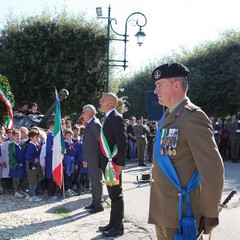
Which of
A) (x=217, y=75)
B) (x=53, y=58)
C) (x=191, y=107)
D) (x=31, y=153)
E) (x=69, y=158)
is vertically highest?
(x=53, y=58)

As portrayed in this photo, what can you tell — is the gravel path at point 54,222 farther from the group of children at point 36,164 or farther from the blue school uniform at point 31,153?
the blue school uniform at point 31,153

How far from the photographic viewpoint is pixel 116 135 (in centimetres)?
578

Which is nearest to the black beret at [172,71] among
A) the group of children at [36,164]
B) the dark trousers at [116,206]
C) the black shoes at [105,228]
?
the dark trousers at [116,206]

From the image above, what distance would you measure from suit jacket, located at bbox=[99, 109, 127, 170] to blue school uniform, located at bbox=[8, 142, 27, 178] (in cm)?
379

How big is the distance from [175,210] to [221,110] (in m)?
22.2

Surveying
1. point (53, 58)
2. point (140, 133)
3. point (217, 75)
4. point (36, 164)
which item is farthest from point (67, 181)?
point (217, 75)

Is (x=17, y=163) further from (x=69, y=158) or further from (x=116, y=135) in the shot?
(x=116, y=135)

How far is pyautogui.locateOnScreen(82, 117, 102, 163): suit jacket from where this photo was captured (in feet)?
24.6

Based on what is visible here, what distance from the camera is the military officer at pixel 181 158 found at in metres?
2.77

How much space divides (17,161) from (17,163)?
0.05 metres

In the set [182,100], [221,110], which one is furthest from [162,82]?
[221,110]

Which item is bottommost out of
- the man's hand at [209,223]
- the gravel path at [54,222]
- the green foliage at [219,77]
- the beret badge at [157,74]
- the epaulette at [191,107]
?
the gravel path at [54,222]

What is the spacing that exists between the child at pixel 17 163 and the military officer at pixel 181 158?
255 inches

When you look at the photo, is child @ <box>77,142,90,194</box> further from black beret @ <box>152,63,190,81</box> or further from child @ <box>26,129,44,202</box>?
black beret @ <box>152,63,190,81</box>
